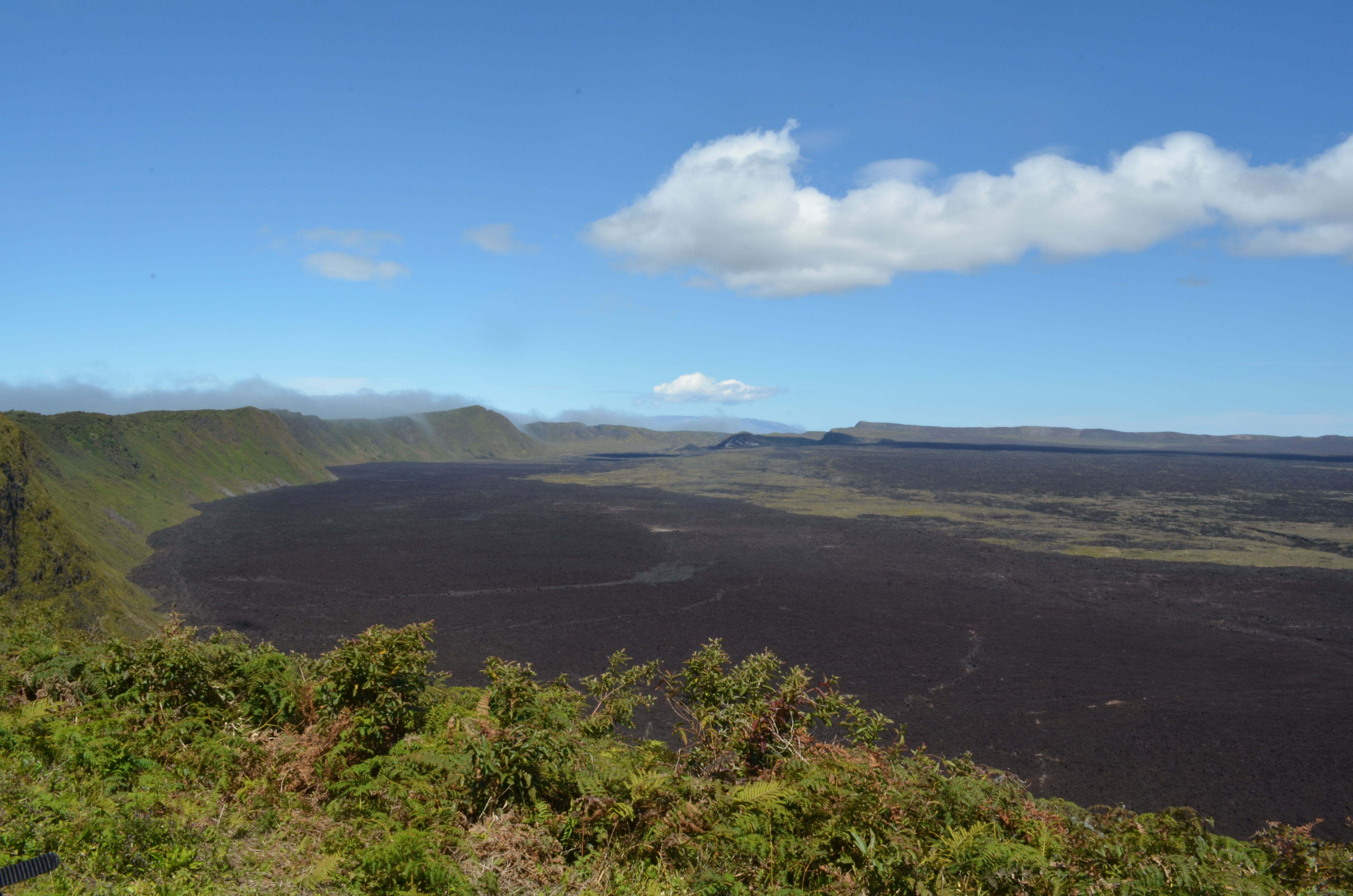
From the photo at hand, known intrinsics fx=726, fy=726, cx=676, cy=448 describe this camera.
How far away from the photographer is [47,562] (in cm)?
2192

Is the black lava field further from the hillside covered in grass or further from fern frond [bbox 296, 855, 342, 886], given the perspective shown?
fern frond [bbox 296, 855, 342, 886]

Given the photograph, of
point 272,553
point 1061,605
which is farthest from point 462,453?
point 1061,605

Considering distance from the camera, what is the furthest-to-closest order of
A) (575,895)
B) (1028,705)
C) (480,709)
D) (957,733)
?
(1028,705) < (957,733) < (480,709) < (575,895)

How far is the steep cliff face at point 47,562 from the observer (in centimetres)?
2078

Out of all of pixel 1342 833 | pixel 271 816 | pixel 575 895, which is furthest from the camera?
pixel 1342 833

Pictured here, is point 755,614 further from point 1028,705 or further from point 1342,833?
point 1342,833

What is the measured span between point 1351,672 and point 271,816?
30.2m

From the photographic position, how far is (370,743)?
653cm

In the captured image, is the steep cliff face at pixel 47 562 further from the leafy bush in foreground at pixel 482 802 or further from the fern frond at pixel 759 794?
the fern frond at pixel 759 794

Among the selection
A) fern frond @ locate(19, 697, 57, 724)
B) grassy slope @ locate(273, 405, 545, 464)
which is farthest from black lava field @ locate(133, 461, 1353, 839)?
grassy slope @ locate(273, 405, 545, 464)

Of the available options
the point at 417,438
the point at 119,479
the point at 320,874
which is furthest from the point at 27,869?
the point at 417,438

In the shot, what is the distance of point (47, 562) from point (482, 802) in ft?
79.0

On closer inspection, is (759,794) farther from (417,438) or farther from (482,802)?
(417,438)

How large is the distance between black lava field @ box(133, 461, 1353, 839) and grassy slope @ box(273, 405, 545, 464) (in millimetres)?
79532
